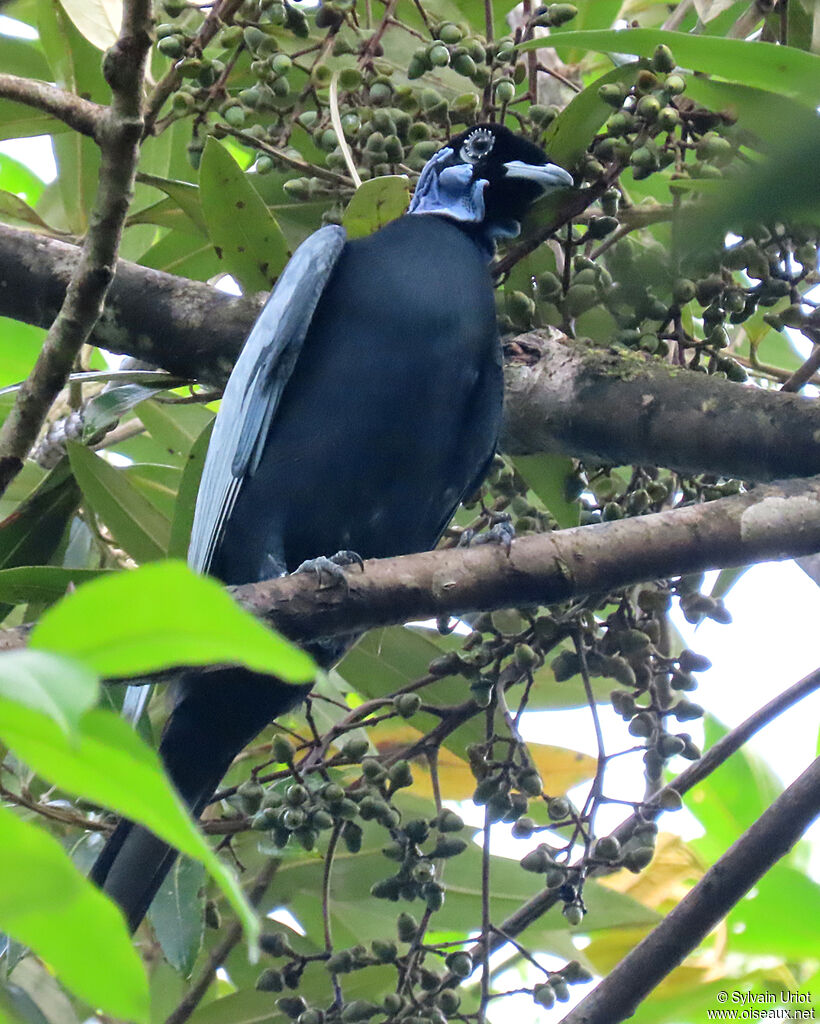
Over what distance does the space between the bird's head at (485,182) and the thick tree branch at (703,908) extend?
1.22 meters

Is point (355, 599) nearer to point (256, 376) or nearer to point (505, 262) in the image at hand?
point (256, 376)

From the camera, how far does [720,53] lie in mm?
1529

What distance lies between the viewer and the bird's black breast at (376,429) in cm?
229

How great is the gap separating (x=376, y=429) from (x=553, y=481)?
14.0 inches

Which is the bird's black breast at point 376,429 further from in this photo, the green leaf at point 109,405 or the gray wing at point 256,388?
the green leaf at point 109,405

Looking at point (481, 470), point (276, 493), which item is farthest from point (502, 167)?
point (276, 493)

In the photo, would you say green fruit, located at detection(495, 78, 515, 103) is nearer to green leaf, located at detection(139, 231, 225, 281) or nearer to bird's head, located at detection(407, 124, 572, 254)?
bird's head, located at detection(407, 124, 572, 254)

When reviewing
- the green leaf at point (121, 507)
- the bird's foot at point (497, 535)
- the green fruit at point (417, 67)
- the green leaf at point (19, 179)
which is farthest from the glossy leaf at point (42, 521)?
the green leaf at point (19, 179)

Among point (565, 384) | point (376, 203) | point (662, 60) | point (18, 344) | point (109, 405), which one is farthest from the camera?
point (18, 344)

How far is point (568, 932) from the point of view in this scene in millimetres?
2766

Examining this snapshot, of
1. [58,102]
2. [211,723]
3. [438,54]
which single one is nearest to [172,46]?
[58,102]

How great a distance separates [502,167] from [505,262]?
400 mm

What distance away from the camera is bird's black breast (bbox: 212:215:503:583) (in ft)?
7.50

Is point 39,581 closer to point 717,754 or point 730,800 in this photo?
point 717,754
